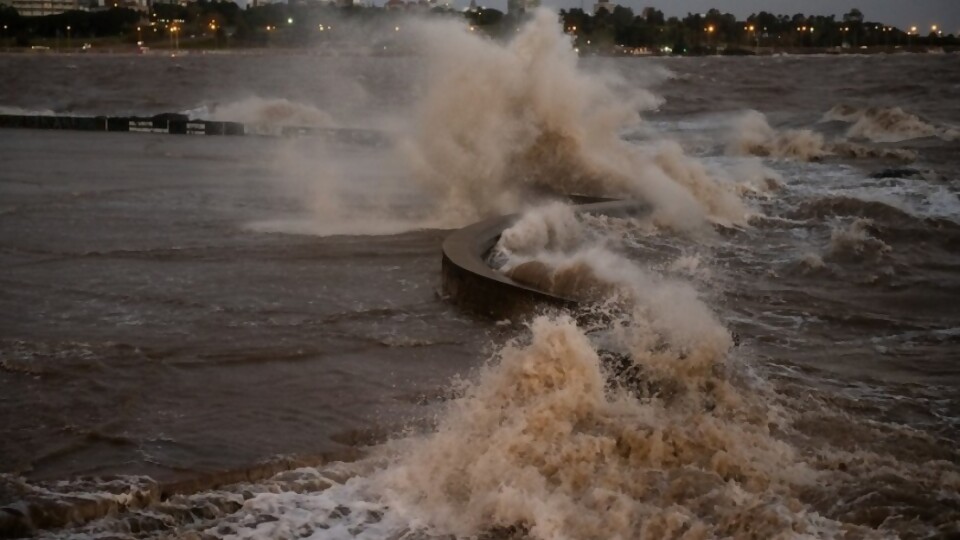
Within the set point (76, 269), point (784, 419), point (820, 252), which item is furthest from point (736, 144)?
point (784, 419)

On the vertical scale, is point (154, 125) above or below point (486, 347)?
below

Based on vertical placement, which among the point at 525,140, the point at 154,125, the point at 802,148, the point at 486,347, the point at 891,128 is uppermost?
the point at 525,140

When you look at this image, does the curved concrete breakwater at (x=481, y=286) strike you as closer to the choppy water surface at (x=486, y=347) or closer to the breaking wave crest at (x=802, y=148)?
the choppy water surface at (x=486, y=347)

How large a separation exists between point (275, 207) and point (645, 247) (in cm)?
503

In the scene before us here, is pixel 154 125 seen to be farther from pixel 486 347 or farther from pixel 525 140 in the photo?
pixel 486 347

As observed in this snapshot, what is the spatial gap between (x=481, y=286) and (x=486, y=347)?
3.44 feet

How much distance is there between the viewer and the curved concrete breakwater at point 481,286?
314 inches

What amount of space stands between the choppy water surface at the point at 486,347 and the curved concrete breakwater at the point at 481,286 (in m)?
0.21

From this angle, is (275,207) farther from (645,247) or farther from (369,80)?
(369,80)

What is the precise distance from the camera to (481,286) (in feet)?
27.7

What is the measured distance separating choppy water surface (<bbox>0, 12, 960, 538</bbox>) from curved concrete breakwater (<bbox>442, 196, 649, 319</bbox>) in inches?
8.4

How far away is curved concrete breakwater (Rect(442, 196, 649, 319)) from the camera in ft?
26.2

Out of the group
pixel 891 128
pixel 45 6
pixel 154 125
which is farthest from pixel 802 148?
pixel 45 6

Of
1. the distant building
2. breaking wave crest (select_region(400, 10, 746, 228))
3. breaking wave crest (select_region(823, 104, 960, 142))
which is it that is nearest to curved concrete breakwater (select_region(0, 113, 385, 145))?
breaking wave crest (select_region(400, 10, 746, 228))
